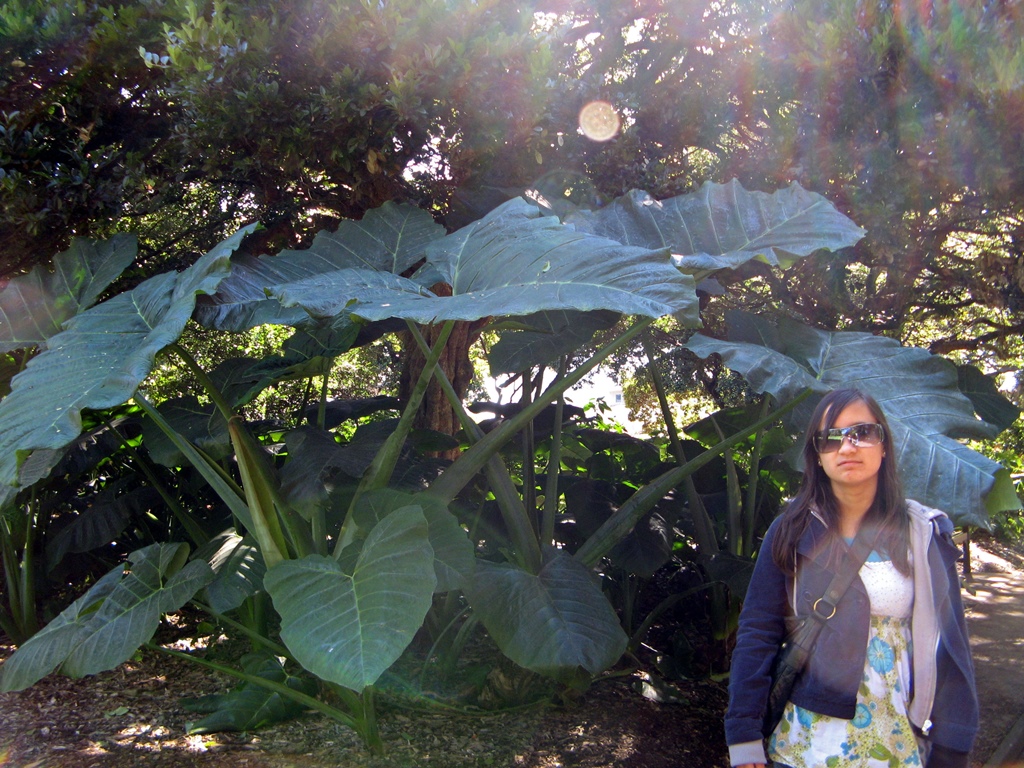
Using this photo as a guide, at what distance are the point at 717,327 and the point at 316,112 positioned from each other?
8.59 ft

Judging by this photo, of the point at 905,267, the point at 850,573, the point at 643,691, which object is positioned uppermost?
the point at 905,267

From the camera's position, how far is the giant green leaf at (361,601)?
77.0 inches

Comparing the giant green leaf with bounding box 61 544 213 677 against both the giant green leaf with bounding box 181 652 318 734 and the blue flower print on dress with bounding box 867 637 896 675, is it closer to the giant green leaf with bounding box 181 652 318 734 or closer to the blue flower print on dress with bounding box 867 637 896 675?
the giant green leaf with bounding box 181 652 318 734

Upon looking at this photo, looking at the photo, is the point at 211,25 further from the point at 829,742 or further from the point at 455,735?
the point at 829,742

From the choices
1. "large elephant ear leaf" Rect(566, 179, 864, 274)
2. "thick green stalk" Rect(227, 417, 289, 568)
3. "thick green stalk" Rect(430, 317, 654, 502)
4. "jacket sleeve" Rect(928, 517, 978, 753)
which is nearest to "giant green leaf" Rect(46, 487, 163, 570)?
"thick green stalk" Rect(227, 417, 289, 568)

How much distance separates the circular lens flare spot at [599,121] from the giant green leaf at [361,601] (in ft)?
6.72

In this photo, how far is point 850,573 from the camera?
1.52m

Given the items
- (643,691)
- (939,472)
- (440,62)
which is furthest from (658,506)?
(440,62)

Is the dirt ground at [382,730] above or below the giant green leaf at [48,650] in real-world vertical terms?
below

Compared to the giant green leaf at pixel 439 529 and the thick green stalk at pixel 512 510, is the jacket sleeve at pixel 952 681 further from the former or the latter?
the thick green stalk at pixel 512 510

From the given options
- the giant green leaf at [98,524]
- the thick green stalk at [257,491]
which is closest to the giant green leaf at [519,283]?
the thick green stalk at [257,491]

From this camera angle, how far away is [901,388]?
8.16ft

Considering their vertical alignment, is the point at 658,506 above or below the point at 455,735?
above

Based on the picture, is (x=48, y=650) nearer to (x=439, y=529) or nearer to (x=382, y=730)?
(x=382, y=730)
